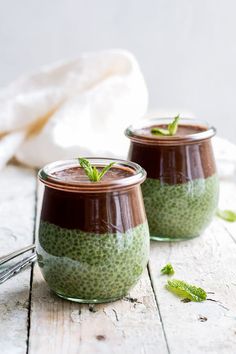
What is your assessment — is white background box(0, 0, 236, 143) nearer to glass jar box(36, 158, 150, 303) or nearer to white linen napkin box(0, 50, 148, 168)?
white linen napkin box(0, 50, 148, 168)

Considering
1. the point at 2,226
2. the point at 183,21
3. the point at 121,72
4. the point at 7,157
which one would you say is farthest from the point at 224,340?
the point at 183,21

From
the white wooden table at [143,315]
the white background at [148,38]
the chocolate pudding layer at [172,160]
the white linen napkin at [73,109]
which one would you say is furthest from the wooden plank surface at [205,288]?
the white background at [148,38]

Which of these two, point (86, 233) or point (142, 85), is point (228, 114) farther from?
point (86, 233)

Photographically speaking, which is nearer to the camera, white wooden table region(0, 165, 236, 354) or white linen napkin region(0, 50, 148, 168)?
white wooden table region(0, 165, 236, 354)

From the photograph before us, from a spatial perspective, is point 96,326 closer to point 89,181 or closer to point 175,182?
point 89,181

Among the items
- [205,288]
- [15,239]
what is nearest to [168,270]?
[205,288]

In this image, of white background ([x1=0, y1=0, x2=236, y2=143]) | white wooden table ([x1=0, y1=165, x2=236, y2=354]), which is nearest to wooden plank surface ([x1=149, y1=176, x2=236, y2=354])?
white wooden table ([x1=0, y1=165, x2=236, y2=354])

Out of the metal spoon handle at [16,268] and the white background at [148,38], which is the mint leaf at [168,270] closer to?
the metal spoon handle at [16,268]
